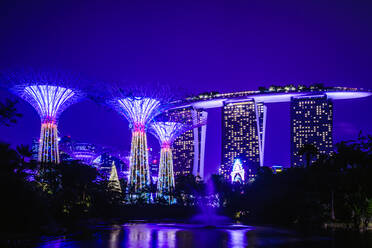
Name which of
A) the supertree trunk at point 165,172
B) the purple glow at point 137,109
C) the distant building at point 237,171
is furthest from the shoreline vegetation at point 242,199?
the distant building at point 237,171

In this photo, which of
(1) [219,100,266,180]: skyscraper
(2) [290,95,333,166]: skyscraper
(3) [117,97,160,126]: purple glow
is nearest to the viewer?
(3) [117,97,160,126]: purple glow

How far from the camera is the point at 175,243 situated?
29.9 metres

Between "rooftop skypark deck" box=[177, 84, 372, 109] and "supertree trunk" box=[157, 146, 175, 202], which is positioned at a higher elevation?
"rooftop skypark deck" box=[177, 84, 372, 109]

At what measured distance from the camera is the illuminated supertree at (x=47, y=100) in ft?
151

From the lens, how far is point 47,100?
46.9m

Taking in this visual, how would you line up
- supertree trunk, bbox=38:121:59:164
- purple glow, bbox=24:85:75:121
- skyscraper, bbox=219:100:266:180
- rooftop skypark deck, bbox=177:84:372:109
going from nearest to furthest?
purple glow, bbox=24:85:75:121 < supertree trunk, bbox=38:121:59:164 < rooftop skypark deck, bbox=177:84:372:109 < skyscraper, bbox=219:100:266:180

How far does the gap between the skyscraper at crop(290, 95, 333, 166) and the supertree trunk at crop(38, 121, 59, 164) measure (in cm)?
10705

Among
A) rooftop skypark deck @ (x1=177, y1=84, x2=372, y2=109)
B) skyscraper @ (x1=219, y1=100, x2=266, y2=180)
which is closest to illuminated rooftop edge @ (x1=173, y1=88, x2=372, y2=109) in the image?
rooftop skypark deck @ (x1=177, y1=84, x2=372, y2=109)

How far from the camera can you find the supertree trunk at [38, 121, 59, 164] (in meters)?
47.1

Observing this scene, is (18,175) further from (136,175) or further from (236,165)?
(236,165)

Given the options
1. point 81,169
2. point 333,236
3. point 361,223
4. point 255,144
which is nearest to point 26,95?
point 81,169

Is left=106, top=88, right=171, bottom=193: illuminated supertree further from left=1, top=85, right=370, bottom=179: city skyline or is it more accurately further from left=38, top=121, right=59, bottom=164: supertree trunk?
left=1, top=85, right=370, bottom=179: city skyline

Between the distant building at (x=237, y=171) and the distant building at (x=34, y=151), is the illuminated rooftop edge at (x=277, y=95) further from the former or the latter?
the distant building at (x=34, y=151)

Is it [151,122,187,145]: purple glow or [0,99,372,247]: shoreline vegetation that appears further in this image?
[151,122,187,145]: purple glow
